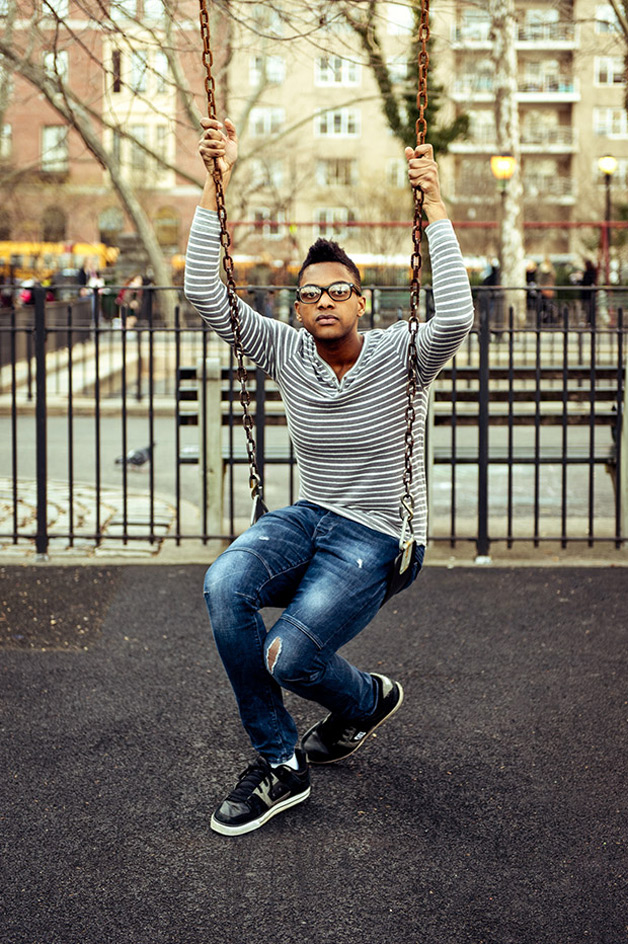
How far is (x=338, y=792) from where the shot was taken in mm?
3904

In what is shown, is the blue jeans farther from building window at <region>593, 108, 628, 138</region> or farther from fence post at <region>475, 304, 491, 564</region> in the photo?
building window at <region>593, 108, 628, 138</region>

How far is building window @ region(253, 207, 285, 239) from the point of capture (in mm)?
34450

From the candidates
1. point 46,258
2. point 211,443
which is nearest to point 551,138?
point 46,258

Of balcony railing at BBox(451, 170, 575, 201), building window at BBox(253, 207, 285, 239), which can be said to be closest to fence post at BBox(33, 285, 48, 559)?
building window at BBox(253, 207, 285, 239)

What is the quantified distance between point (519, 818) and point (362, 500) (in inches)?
42.3

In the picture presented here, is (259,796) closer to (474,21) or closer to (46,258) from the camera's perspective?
(474,21)

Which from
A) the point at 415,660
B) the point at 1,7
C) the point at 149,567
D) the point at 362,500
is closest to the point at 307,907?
the point at 362,500

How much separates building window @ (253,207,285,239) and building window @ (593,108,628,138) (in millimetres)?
17880

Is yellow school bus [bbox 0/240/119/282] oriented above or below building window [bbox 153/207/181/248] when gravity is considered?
below

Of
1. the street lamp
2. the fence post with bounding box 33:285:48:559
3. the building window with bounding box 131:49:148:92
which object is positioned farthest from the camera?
the street lamp

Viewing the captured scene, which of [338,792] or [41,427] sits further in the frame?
[41,427]

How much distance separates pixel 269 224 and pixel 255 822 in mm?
30009

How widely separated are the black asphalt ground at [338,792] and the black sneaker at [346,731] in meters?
0.07

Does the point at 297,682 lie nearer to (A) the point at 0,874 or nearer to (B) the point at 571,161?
(A) the point at 0,874
